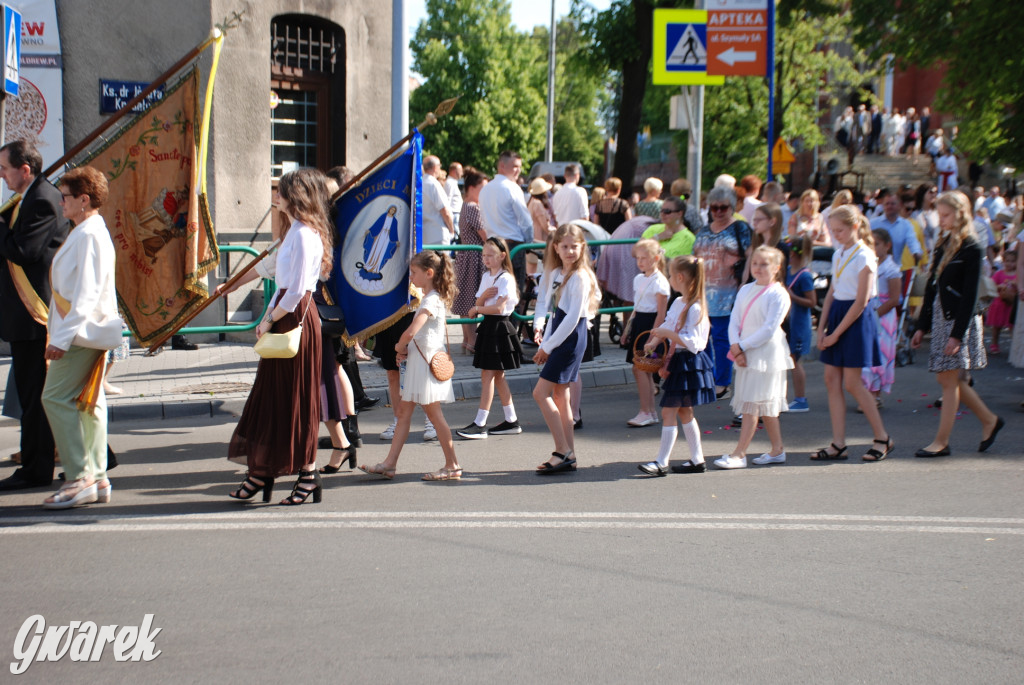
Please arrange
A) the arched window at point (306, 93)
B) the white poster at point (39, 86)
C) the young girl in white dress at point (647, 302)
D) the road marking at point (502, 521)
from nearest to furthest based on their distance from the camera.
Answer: the road marking at point (502, 521), the young girl in white dress at point (647, 302), the white poster at point (39, 86), the arched window at point (306, 93)

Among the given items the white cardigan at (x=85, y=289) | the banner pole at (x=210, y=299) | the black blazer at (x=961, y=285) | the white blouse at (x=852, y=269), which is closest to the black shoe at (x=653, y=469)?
the white blouse at (x=852, y=269)

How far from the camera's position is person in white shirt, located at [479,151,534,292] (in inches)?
461

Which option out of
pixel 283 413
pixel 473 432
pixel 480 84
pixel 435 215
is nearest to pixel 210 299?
pixel 283 413

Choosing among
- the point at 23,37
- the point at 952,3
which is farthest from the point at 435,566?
the point at 952,3

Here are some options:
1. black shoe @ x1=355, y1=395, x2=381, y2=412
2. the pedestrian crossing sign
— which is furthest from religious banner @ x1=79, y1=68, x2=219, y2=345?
the pedestrian crossing sign

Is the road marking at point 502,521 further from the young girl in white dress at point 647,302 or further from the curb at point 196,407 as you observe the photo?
the curb at point 196,407

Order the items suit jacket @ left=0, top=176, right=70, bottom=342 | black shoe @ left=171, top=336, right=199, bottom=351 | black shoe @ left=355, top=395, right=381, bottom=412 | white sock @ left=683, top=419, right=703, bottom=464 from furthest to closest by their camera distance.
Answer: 1. black shoe @ left=171, top=336, right=199, bottom=351
2. black shoe @ left=355, top=395, right=381, bottom=412
3. white sock @ left=683, top=419, right=703, bottom=464
4. suit jacket @ left=0, top=176, right=70, bottom=342

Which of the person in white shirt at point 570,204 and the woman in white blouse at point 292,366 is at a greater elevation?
the person in white shirt at point 570,204

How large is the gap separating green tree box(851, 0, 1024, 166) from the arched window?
10.4 meters

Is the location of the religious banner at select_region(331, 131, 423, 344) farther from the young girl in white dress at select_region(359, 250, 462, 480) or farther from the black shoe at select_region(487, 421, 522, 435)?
the black shoe at select_region(487, 421, 522, 435)

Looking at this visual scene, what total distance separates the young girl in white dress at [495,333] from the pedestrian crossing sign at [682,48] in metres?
7.39

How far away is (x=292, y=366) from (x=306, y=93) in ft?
32.0

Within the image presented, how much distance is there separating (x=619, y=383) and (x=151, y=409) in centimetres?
469

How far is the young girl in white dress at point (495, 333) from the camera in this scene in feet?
27.3
